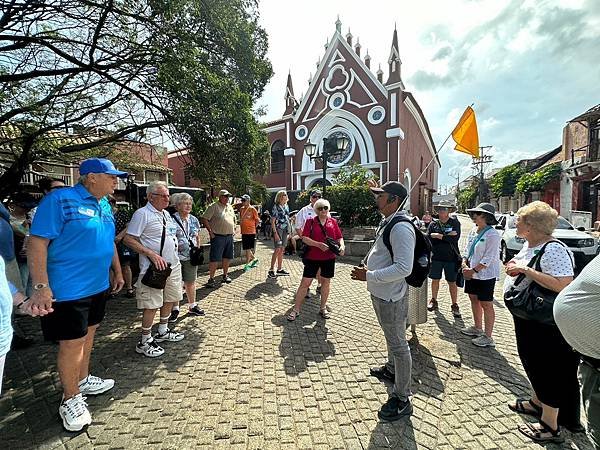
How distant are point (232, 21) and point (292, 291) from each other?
196 inches

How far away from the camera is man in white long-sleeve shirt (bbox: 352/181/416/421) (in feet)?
7.61

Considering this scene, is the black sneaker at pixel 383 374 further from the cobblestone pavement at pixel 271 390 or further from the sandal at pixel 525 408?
the sandal at pixel 525 408

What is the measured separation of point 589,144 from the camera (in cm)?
1908

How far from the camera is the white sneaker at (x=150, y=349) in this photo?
3.34 meters

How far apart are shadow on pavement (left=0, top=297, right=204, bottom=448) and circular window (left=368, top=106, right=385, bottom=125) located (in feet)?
63.9

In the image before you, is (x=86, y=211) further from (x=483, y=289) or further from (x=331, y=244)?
(x=483, y=289)

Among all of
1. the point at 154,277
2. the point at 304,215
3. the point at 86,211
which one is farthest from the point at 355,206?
the point at 86,211

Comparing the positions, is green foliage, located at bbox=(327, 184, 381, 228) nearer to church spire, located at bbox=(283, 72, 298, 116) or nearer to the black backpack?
the black backpack

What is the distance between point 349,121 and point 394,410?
21238mm

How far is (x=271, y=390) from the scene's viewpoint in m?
2.77

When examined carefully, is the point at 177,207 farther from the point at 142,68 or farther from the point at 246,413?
the point at 246,413

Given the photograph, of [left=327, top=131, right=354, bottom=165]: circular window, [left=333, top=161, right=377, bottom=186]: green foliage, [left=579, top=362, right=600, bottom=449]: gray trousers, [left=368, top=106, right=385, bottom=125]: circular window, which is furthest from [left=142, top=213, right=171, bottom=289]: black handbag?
[left=368, top=106, right=385, bottom=125]: circular window

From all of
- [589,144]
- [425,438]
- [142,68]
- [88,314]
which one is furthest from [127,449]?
[589,144]

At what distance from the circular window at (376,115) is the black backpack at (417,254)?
19504mm
